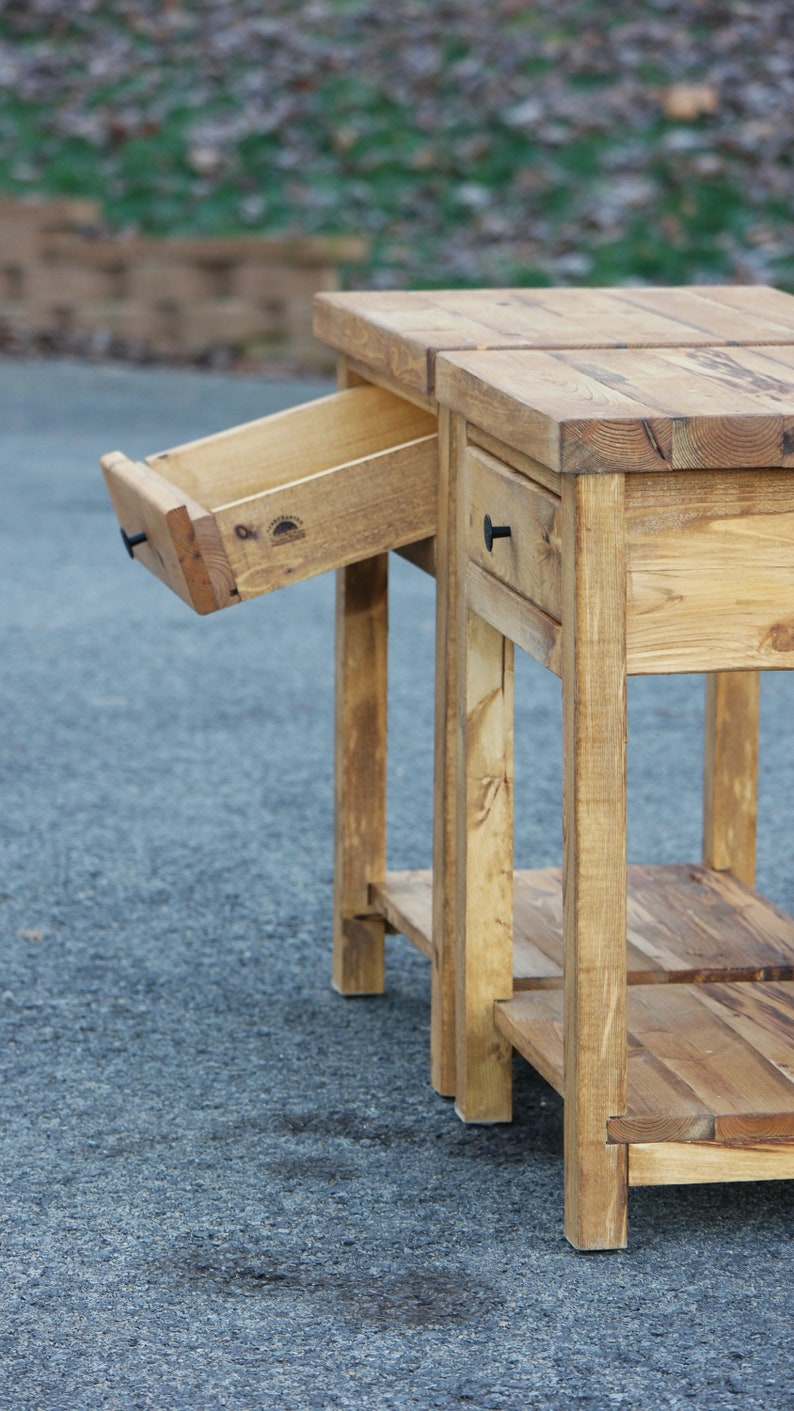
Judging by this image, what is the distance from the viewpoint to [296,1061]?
3012mm

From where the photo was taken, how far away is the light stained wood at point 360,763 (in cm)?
319

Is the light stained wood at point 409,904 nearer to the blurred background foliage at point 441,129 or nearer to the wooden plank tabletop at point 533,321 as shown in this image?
the wooden plank tabletop at point 533,321

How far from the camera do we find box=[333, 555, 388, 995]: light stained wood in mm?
3189

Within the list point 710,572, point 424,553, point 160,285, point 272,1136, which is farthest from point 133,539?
point 160,285

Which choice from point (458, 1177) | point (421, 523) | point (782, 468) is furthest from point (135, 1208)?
point (782, 468)

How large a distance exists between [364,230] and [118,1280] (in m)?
9.02

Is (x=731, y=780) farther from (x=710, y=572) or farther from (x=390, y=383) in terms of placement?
(x=710, y=572)

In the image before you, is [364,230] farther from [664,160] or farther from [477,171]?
[664,160]

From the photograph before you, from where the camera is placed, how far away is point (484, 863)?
105 inches

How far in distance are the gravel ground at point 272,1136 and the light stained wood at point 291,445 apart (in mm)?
861

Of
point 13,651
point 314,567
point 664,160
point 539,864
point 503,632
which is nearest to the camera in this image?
point 503,632

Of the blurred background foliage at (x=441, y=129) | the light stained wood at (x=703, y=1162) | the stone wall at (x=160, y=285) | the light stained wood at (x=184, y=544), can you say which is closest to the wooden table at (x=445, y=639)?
the light stained wood at (x=184, y=544)

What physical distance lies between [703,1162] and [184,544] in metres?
1.01

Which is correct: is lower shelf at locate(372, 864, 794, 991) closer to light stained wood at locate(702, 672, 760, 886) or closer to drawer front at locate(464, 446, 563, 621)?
light stained wood at locate(702, 672, 760, 886)
